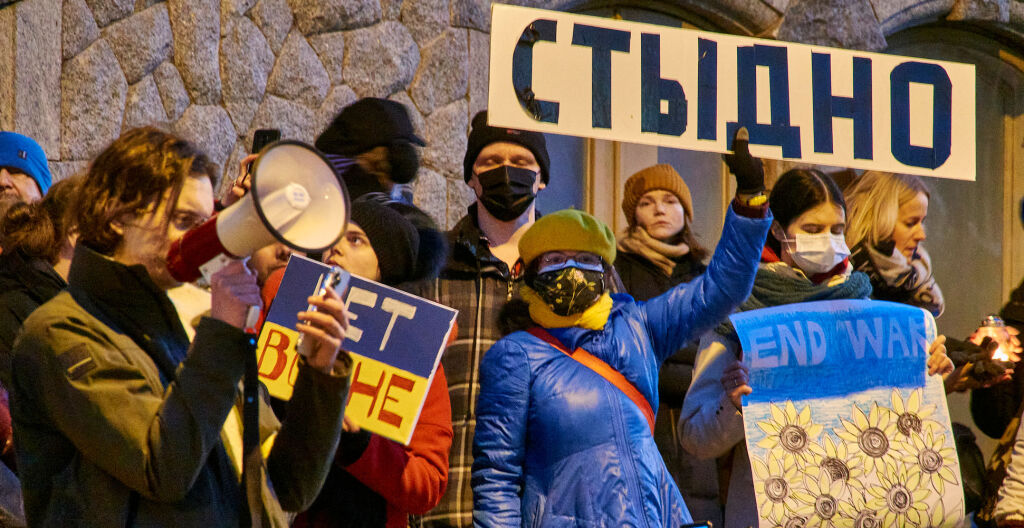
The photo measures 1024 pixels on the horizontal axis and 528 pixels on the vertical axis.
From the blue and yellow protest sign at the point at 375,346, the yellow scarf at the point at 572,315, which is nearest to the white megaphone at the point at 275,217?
the blue and yellow protest sign at the point at 375,346

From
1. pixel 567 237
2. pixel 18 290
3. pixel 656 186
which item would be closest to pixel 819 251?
pixel 567 237

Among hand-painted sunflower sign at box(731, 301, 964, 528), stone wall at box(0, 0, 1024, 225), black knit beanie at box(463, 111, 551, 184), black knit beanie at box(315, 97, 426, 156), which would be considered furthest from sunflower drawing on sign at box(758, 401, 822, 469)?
stone wall at box(0, 0, 1024, 225)

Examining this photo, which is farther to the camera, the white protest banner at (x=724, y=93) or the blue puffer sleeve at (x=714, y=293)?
the white protest banner at (x=724, y=93)

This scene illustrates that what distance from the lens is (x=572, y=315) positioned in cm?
356

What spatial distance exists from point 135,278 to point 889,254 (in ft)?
11.2

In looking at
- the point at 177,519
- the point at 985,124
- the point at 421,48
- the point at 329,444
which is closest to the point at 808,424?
the point at 329,444

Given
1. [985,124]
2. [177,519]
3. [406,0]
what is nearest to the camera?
[177,519]

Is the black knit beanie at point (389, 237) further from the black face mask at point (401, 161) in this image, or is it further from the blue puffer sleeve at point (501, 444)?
the black face mask at point (401, 161)

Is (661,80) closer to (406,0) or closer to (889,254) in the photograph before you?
A: (889,254)

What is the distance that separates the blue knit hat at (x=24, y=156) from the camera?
14.3 feet

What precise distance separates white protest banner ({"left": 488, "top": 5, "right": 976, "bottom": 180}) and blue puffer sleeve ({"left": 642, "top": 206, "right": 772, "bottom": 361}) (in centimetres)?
39

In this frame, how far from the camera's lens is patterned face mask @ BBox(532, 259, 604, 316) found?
3541 mm

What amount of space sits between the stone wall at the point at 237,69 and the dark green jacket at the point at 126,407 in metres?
2.81

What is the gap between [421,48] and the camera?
6176 mm
